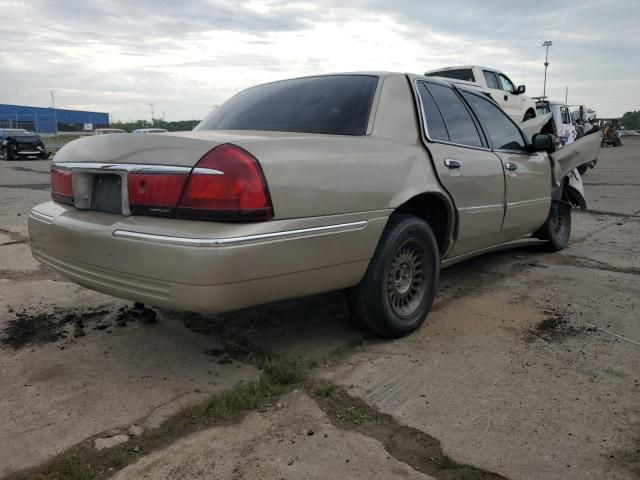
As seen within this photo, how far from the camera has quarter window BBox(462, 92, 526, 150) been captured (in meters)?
4.33

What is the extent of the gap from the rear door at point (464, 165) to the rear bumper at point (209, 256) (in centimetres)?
86

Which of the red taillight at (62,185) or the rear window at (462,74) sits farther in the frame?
the rear window at (462,74)

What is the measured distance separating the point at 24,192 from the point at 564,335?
425 inches

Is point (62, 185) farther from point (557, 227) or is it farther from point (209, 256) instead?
point (557, 227)

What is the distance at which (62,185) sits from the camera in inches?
124

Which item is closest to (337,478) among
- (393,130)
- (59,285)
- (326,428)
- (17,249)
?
(326,428)

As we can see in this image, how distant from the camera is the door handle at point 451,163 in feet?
11.8

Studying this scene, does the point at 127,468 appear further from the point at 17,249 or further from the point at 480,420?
the point at 17,249

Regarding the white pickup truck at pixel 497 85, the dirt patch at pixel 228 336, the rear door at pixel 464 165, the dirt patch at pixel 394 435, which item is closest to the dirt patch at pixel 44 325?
the dirt patch at pixel 228 336

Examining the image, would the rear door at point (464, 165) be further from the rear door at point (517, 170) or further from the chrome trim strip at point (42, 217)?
the chrome trim strip at point (42, 217)

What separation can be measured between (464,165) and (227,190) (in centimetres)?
196

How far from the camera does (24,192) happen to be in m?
11.1

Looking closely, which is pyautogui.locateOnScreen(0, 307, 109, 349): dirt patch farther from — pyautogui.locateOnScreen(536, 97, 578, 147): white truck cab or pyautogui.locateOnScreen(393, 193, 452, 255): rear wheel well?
pyautogui.locateOnScreen(536, 97, 578, 147): white truck cab

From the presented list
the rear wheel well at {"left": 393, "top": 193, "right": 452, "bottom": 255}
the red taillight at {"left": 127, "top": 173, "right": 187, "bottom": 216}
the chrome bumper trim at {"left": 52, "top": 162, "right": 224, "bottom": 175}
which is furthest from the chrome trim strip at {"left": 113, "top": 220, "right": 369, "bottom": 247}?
the rear wheel well at {"left": 393, "top": 193, "right": 452, "bottom": 255}
